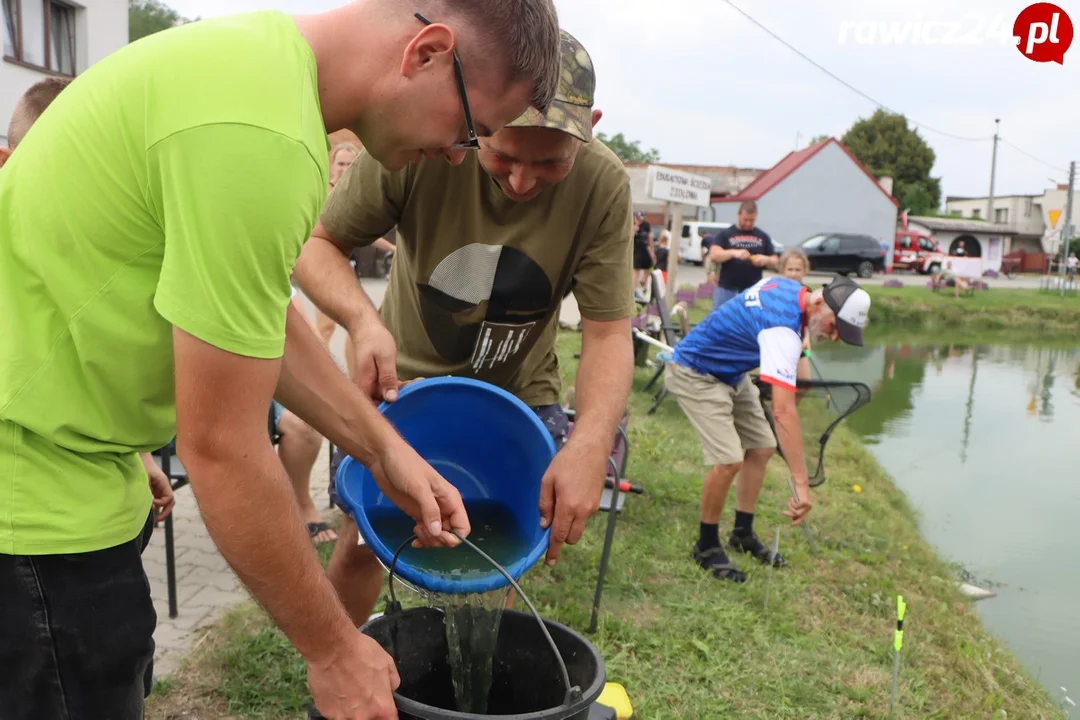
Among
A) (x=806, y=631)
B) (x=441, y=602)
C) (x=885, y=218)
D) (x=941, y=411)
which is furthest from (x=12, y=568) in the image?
(x=885, y=218)

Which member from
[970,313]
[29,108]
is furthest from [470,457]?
[970,313]

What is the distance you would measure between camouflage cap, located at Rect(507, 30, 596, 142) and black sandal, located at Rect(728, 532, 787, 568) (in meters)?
3.11

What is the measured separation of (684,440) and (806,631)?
3.26 metres

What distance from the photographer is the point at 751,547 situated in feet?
15.5

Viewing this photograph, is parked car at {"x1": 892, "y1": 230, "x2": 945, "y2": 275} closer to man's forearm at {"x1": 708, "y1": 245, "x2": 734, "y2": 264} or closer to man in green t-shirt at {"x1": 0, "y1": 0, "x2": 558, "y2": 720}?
man's forearm at {"x1": 708, "y1": 245, "x2": 734, "y2": 264}

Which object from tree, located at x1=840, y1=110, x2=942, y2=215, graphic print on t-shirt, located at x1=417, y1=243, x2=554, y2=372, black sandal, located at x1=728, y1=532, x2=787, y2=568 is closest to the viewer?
graphic print on t-shirt, located at x1=417, y1=243, x2=554, y2=372

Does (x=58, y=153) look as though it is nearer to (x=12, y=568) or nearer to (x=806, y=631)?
(x=12, y=568)

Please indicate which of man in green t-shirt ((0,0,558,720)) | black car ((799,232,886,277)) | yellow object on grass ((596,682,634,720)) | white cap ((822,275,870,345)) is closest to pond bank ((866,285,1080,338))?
black car ((799,232,886,277))

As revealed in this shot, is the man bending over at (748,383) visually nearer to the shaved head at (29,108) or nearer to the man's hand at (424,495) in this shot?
the man's hand at (424,495)

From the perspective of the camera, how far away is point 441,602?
6.51 ft

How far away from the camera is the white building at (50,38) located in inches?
540

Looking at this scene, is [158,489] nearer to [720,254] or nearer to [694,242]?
[720,254]

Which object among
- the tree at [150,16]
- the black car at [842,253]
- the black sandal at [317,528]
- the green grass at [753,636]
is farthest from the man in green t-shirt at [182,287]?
the tree at [150,16]

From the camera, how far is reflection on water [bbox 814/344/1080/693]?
5.12 metres
